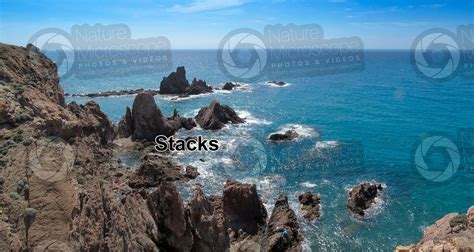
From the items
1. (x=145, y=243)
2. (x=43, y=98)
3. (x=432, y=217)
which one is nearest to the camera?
(x=145, y=243)

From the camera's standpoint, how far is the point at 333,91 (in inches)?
5037

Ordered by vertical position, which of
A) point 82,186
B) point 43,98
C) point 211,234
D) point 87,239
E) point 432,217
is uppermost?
point 43,98

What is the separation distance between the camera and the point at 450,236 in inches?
1081

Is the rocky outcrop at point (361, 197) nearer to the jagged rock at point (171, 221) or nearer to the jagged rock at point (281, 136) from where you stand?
the jagged rock at point (281, 136)

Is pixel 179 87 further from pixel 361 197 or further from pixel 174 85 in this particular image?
pixel 361 197

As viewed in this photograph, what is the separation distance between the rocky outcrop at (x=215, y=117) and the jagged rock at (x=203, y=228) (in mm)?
47190

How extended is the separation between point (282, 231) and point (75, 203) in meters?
22.0

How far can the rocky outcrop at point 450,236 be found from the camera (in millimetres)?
24000

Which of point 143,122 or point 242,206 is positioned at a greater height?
point 143,122

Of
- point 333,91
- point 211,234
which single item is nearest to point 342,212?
point 211,234

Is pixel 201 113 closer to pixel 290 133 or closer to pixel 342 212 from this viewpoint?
pixel 290 133

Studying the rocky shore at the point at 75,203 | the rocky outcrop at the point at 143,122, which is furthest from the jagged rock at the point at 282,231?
the rocky outcrop at the point at 143,122

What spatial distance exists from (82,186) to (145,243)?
5115 millimetres

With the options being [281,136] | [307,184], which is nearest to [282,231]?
[307,184]
